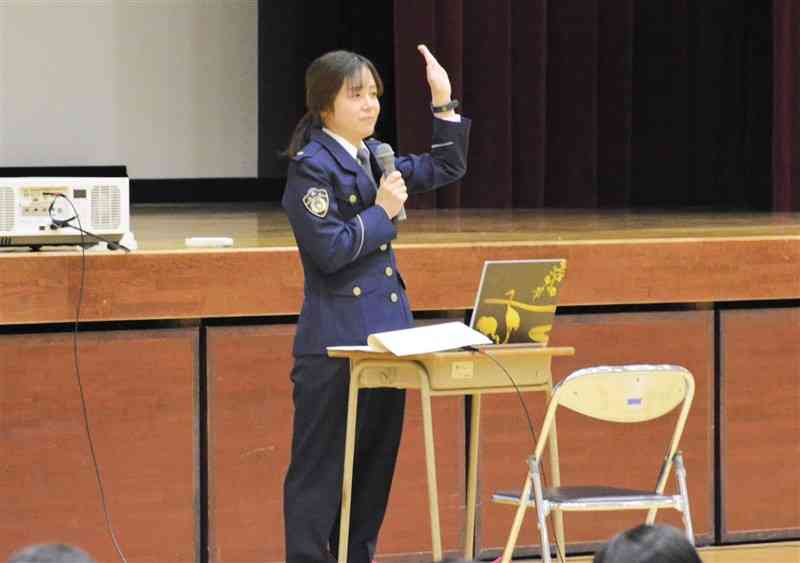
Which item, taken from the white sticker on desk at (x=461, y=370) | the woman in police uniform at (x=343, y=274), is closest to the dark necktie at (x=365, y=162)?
the woman in police uniform at (x=343, y=274)

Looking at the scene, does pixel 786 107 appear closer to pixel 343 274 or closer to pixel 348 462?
pixel 343 274

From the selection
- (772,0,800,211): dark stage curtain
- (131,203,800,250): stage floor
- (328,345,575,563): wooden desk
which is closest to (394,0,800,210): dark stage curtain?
(772,0,800,211): dark stage curtain

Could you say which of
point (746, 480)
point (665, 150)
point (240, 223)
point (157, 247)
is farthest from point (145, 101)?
point (746, 480)

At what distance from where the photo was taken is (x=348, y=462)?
11.6 feet

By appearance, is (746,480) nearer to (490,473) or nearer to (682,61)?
(490,473)

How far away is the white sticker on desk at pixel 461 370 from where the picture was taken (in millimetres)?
3391

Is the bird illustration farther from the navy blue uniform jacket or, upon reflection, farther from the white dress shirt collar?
the white dress shirt collar

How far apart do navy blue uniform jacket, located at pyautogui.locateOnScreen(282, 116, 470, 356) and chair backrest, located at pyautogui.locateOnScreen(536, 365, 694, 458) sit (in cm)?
50

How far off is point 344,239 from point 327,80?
1.20 ft

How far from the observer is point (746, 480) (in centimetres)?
468

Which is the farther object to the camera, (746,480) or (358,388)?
(746,480)

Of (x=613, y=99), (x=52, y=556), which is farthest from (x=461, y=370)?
(x=613, y=99)

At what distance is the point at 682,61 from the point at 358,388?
5479 mm

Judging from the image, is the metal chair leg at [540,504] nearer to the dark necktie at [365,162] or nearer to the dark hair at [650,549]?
the dark necktie at [365,162]
